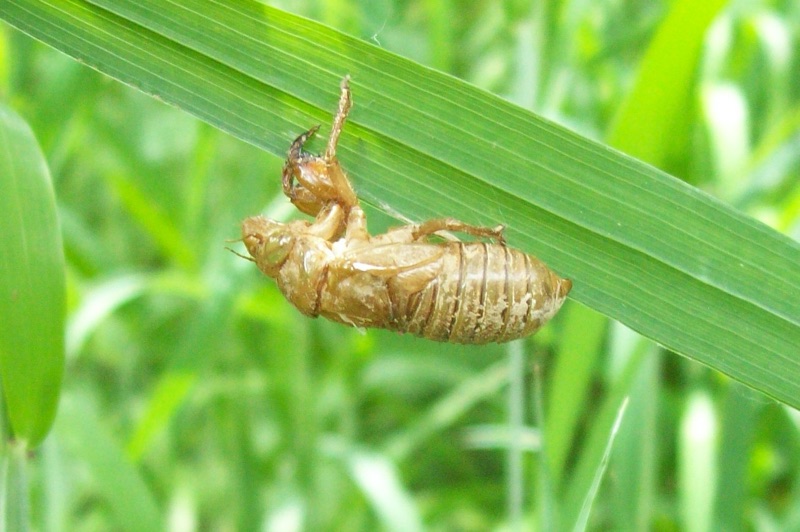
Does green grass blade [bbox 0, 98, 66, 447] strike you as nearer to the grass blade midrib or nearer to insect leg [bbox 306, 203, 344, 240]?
the grass blade midrib

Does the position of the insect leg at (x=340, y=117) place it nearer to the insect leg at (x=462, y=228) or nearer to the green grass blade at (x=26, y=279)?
the insect leg at (x=462, y=228)

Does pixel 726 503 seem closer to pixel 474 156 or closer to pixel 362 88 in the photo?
pixel 474 156

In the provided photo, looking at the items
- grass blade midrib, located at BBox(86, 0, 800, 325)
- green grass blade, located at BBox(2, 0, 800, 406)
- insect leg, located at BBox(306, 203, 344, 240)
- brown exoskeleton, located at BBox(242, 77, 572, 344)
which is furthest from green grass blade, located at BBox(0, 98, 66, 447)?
insect leg, located at BBox(306, 203, 344, 240)

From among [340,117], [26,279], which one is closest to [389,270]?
[340,117]

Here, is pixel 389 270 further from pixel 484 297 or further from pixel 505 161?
pixel 505 161

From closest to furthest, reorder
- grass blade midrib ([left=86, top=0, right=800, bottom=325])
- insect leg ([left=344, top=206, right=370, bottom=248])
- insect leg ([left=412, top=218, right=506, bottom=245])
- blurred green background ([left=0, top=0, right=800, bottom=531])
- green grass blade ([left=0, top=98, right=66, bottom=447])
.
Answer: green grass blade ([left=0, top=98, right=66, bottom=447])
grass blade midrib ([left=86, top=0, right=800, bottom=325])
insect leg ([left=412, top=218, right=506, bottom=245])
insect leg ([left=344, top=206, right=370, bottom=248])
blurred green background ([left=0, top=0, right=800, bottom=531])

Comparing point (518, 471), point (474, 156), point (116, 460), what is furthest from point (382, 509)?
point (474, 156)
